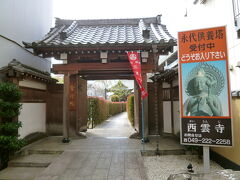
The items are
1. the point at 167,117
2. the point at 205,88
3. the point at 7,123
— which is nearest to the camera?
the point at 205,88

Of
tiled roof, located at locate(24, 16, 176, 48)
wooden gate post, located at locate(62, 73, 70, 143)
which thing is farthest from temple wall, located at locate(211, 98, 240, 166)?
wooden gate post, located at locate(62, 73, 70, 143)

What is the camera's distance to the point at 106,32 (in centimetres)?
801

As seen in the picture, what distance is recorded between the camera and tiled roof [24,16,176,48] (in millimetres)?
6471

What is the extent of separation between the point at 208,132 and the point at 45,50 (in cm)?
621

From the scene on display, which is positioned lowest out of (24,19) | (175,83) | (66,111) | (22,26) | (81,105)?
(66,111)

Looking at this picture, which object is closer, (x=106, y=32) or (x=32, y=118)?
(x=32, y=118)

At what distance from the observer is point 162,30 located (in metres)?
7.92

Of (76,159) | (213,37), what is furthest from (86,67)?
(213,37)

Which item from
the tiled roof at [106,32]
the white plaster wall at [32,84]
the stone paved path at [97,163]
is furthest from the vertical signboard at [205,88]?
the white plaster wall at [32,84]

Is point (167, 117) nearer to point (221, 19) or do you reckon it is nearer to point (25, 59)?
point (221, 19)

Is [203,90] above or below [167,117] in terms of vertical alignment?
above

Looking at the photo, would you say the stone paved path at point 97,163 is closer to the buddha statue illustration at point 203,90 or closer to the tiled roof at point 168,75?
the buddha statue illustration at point 203,90

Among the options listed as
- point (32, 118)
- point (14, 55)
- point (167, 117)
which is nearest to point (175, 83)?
point (167, 117)

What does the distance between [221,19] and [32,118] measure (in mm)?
8246
